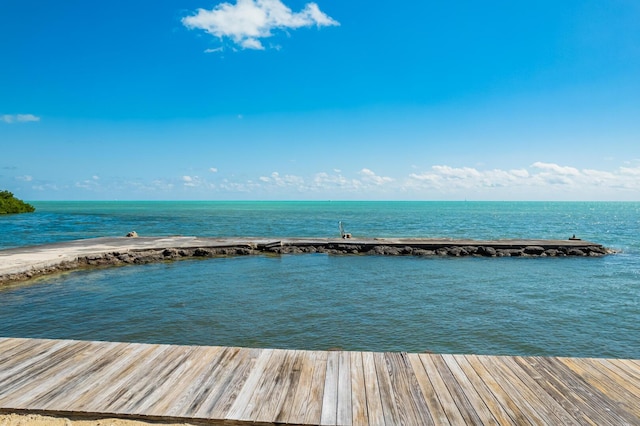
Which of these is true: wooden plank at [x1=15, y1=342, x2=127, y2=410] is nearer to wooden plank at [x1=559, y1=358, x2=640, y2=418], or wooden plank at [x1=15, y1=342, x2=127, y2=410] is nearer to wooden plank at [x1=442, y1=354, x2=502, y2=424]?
wooden plank at [x1=442, y1=354, x2=502, y2=424]

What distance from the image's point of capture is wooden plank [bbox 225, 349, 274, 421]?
4.80 metres

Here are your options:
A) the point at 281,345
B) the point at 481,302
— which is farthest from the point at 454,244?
the point at 281,345

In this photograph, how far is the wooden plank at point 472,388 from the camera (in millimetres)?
4754

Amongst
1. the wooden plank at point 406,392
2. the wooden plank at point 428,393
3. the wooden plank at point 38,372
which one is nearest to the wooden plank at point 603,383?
the wooden plank at point 428,393

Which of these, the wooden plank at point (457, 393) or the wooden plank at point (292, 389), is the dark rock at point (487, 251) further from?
the wooden plank at point (292, 389)

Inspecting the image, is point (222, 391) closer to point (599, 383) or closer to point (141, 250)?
point (599, 383)

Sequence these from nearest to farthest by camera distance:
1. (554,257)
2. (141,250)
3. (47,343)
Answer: (47,343)
(141,250)
(554,257)

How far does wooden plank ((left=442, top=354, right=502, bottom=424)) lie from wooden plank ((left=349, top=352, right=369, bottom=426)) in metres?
1.43

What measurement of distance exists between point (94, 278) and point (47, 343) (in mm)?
11732

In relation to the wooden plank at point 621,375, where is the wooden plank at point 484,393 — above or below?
above

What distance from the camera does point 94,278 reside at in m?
17.6

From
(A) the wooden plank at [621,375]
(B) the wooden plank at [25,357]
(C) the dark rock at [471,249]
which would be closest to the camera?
(A) the wooden plank at [621,375]

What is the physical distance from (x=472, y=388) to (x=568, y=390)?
1.42 meters

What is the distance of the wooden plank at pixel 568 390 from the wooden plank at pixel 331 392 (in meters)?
3.09
